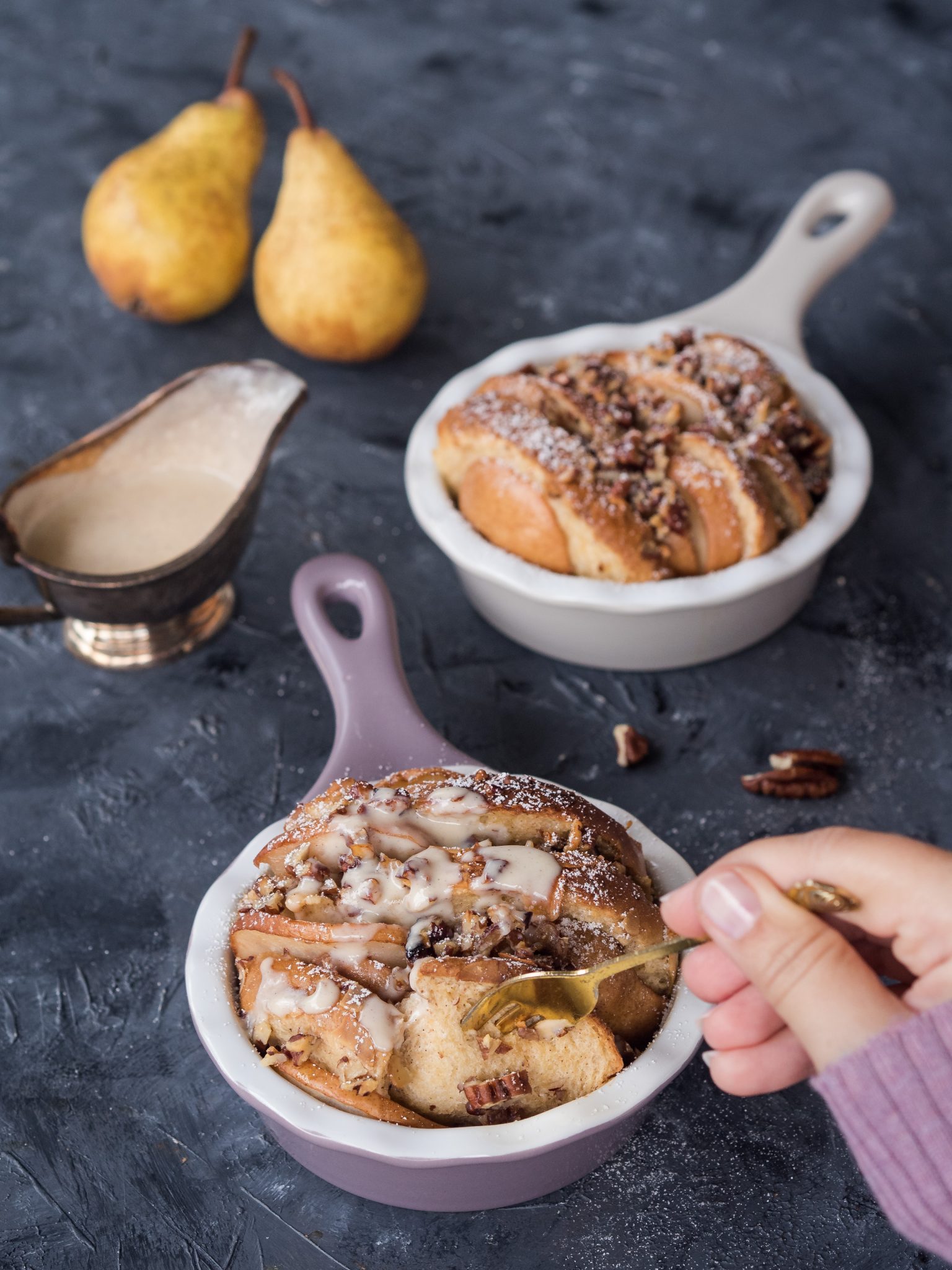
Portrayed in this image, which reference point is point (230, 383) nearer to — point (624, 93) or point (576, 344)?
point (576, 344)

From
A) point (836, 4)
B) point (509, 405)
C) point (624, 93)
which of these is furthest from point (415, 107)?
point (509, 405)

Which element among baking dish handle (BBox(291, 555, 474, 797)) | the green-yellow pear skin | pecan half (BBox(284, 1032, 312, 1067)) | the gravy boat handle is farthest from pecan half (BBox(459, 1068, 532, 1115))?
the green-yellow pear skin

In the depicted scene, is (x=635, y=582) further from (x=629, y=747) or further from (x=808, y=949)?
(x=808, y=949)

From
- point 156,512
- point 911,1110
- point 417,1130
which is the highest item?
point 911,1110

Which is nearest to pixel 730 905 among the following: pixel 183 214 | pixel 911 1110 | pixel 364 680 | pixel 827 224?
pixel 911 1110

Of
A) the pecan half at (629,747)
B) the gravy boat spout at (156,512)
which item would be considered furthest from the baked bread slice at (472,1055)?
the gravy boat spout at (156,512)

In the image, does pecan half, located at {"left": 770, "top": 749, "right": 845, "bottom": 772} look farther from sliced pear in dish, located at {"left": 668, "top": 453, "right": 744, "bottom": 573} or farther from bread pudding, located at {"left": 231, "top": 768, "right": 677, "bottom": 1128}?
bread pudding, located at {"left": 231, "top": 768, "right": 677, "bottom": 1128}

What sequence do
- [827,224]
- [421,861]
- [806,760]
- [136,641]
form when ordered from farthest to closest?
[827,224] → [136,641] → [806,760] → [421,861]
